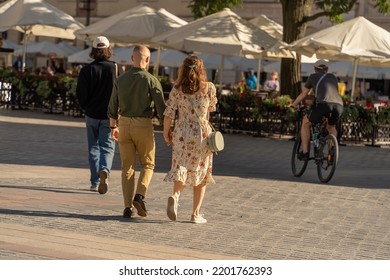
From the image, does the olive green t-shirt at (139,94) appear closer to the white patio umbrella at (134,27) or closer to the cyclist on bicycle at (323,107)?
the cyclist on bicycle at (323,107)

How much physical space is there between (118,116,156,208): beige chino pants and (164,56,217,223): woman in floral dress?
33cm

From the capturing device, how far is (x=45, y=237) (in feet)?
31.1

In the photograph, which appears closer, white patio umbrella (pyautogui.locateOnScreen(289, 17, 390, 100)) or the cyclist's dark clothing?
the cyclist's dark clothing

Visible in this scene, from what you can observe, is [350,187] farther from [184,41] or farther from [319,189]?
[184,41]

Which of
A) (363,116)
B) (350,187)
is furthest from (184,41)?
(350,187)

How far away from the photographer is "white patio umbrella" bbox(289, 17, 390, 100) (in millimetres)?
23938

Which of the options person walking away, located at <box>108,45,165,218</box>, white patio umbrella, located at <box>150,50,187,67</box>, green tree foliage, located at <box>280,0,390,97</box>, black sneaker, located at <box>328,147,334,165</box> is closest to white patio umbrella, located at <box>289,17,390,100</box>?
green tree foliage, located at <box>280,0,390,97</box>

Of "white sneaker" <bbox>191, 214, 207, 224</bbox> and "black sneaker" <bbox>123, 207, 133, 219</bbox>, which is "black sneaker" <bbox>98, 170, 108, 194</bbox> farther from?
"white sneaker" <bbox>191, 214, 207, 224</bbox>

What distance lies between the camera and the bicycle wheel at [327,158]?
51.9ft

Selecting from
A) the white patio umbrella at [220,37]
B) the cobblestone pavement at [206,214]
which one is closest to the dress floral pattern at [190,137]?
the cobblestone pavement at [206,214]

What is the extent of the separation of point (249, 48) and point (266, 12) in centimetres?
2798

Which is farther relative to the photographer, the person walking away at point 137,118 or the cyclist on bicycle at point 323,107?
the cyclist on bicycle at point 323,107

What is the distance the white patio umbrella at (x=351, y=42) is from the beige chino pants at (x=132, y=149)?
13050 millimetres

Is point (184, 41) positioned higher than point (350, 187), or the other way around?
point (184, 41)
